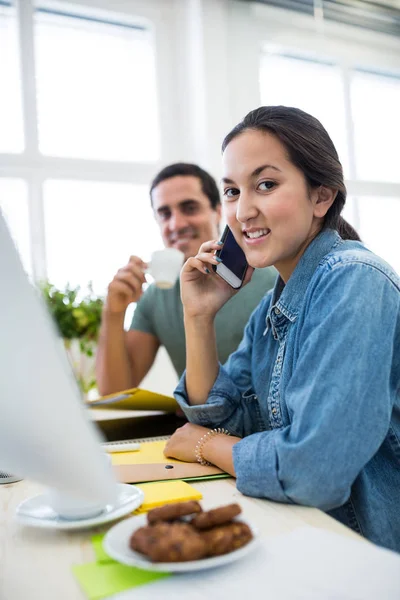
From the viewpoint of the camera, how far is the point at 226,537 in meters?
0.47

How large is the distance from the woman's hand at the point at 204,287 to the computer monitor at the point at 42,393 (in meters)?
0.74

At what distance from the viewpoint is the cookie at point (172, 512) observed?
1.69 feet

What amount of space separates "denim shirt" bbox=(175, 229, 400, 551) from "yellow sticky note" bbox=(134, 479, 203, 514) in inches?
2.7

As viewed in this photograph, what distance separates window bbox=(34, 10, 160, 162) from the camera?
9.66 ft

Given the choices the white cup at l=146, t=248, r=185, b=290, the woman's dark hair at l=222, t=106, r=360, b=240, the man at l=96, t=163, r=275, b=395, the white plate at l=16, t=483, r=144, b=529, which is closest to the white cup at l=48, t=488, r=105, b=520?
the white plate at l=16, t=483, r=144, b=529

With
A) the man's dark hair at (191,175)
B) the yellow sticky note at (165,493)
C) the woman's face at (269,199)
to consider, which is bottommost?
the yellow sticky note at (165,493)

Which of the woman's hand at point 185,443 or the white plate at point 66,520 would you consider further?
the woman's hand at point 185,443

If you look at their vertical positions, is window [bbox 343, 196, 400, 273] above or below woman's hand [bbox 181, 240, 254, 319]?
above

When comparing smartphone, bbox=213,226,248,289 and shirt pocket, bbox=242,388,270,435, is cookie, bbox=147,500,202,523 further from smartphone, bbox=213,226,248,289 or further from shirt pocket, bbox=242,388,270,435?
smartphone, bbox=213,226,248,289

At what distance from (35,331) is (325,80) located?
3.60m

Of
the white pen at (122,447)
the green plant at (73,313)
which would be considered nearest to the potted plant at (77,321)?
the green plant at (73,313)

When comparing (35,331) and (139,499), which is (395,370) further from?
(35,331)

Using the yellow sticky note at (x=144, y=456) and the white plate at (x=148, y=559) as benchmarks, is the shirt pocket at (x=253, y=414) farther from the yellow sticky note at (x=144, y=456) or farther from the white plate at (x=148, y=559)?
the white plate at (x=148, y=559)

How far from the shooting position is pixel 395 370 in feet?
2.60
